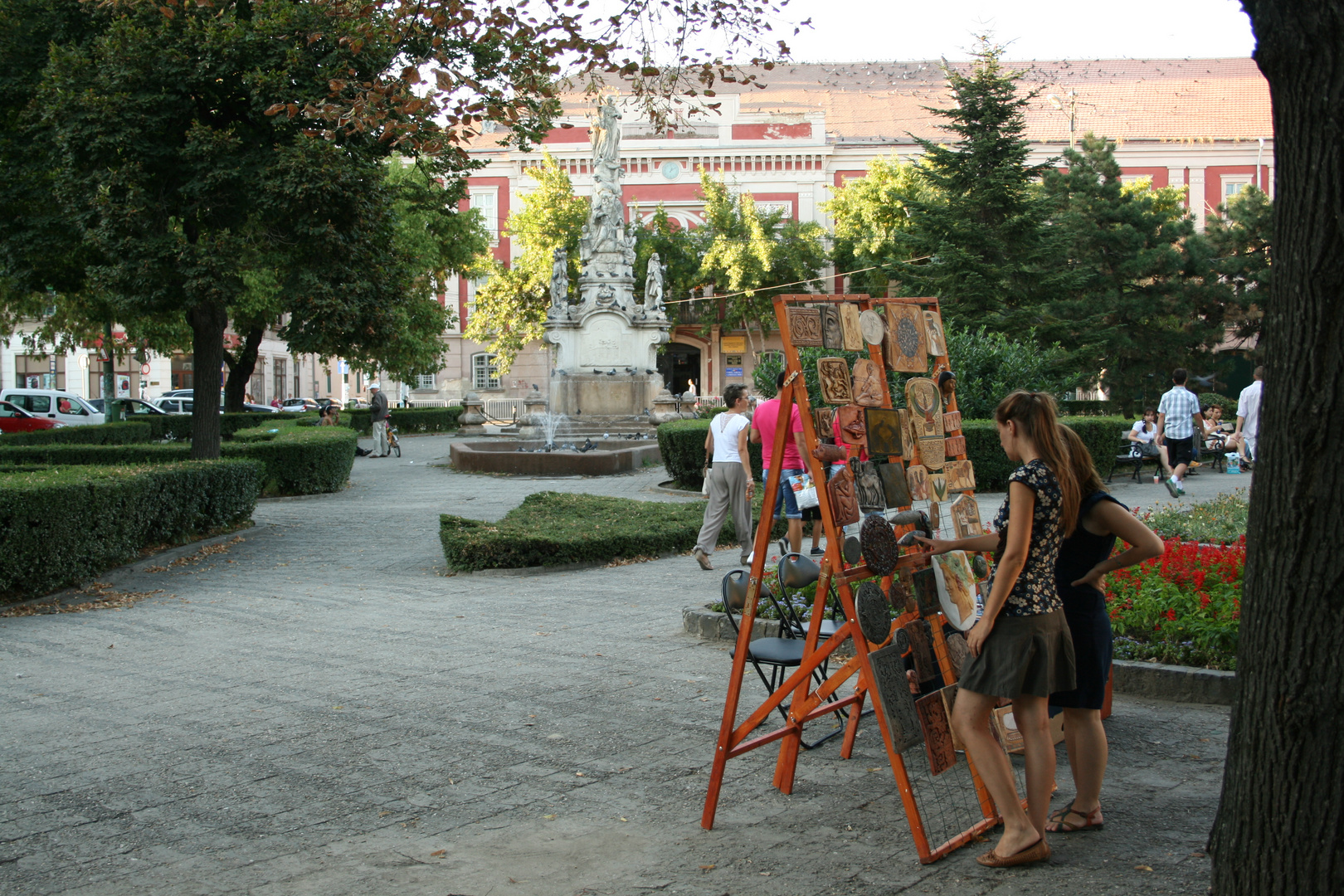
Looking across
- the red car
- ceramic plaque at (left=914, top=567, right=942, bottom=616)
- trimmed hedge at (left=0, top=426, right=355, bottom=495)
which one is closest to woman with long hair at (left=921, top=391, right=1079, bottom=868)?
ceramic plaque at (left=914, top=567, right=942, bottom=616)

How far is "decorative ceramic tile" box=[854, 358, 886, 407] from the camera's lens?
4426 millimetres

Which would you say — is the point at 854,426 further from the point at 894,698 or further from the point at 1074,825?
the point at 1074,825

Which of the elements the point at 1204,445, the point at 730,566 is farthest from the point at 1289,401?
the point at 1204,445

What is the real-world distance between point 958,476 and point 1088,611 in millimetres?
866

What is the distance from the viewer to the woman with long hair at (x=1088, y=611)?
4.12 metres

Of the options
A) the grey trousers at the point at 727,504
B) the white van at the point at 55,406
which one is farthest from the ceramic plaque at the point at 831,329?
the white van at the point at 55,406

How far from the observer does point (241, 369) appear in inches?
1321

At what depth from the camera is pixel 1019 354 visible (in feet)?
65.1

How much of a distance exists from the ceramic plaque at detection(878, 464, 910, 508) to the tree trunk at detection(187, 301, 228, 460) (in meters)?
14.2

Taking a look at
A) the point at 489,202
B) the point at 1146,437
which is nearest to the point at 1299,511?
the point at 1146,437

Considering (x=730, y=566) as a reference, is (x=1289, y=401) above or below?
above

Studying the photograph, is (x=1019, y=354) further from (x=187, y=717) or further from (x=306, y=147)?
(x=187, y=717)

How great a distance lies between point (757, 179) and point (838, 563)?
49.6m

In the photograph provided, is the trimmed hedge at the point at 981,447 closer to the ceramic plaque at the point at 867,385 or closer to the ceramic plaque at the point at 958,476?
the ceramic plaque at the point at 958,476
